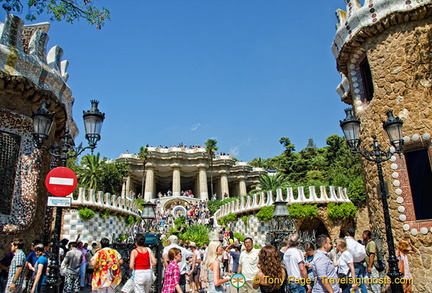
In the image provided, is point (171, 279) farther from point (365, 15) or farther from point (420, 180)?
point (365, 15)

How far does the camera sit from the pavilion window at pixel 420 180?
9501 mm

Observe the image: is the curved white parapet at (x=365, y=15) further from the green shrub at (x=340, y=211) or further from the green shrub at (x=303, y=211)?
the green shrub at (x=340, y=211)

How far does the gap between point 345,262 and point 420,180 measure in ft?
17.5

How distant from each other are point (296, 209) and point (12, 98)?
16.3m

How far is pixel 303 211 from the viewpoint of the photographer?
68.9 ft

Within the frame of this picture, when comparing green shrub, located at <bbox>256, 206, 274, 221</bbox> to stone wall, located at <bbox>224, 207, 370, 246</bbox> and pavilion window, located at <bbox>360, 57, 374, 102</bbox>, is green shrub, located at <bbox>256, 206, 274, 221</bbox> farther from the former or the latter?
pavilion window, located at <bbox>360, 57, 374, 102</bbox>

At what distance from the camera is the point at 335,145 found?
45094mm

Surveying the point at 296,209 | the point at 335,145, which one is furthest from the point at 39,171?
the point at 335,145

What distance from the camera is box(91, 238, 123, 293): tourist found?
5891mm

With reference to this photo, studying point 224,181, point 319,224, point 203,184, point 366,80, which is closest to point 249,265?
point 366,80

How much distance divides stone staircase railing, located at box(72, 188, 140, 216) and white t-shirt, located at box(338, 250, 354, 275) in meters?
17.6

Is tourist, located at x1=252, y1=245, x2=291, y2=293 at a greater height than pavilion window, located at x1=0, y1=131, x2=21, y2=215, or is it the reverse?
pavilion window, located at x1=0, y1=131, x2=21, y2=215

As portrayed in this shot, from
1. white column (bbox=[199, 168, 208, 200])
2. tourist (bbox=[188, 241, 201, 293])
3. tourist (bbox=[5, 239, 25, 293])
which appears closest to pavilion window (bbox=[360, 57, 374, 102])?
tourist (bbox=[188, 241, 201, 293])

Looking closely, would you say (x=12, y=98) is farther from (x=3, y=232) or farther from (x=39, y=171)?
(x=3, y=232)
